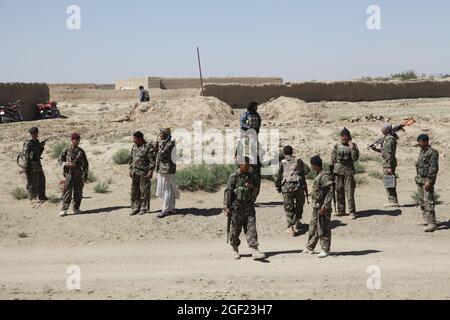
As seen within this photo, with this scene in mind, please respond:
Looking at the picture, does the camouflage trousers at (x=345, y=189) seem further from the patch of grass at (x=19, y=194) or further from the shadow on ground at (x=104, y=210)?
the patch of grass at (x=19, y=194)

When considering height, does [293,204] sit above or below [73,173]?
below

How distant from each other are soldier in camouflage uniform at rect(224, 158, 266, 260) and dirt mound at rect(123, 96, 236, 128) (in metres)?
12.0

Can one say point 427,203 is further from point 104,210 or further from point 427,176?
point 104,210

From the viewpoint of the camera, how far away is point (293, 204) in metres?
11.8

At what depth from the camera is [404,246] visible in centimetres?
1117

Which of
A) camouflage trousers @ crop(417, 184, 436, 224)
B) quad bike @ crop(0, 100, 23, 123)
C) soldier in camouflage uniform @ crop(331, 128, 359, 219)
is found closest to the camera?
camouflage trousers @ crop(417, 184, 436, 224)

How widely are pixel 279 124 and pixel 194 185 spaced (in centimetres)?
739

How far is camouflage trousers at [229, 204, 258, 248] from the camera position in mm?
10062

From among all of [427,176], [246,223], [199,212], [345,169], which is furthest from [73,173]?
[427,176]

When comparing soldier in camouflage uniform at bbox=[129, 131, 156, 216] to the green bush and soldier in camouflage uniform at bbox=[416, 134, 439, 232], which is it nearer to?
soldier in camouflage uniform at bbox=[416, 134, 439, 232]

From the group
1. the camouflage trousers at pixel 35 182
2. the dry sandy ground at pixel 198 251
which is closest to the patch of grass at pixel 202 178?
the dry sandy ground at pixel 198 251

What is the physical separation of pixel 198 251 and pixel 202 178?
5.27 m

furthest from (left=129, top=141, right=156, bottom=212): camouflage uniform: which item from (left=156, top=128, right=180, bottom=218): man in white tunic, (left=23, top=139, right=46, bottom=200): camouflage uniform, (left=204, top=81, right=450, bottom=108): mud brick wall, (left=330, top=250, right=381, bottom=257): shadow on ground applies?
(left=204, top=81, right=450, bottom=108): mud brick wall
